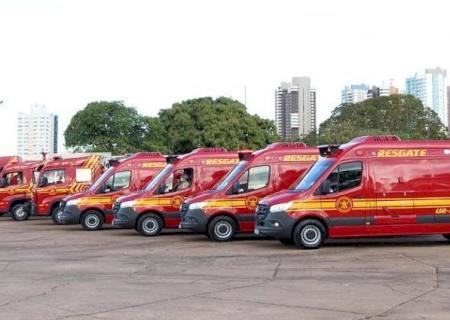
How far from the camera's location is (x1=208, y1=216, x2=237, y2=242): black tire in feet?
56.0

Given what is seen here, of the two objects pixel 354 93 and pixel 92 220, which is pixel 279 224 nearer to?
pixel 92 220

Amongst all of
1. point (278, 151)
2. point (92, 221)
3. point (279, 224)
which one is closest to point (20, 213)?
point (92, 221)

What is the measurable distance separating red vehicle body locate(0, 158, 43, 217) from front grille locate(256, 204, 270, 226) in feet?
50.1

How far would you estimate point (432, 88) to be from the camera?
99875mm

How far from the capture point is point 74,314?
26.1 ft

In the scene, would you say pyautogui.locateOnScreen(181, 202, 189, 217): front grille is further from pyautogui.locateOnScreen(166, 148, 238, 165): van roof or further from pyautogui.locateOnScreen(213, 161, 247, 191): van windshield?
pyautogui.locateOnScreen(166, 148, 238, 165): van roof

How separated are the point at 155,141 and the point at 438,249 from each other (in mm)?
46256

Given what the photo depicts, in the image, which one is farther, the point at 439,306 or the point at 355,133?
the point at 355,133

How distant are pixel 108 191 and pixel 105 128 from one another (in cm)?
4019

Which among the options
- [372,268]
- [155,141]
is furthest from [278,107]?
[372,268]

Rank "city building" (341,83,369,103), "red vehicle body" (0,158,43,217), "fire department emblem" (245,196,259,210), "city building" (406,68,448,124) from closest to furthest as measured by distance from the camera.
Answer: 1. "fire department emblem" (245,196,259,210)
2. "red vehicle body" (0,158,43,217)
3. "city building" (406,68,448,124)
4. "city building" (341,83,369,103)

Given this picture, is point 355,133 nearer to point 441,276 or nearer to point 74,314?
point 441,276

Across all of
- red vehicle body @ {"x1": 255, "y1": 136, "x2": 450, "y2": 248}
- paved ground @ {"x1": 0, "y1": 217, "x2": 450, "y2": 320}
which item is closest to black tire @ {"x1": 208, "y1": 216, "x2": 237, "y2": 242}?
paved ground @ {"x1": 0, "y1": 217, "x2": 450, "y2": 320}

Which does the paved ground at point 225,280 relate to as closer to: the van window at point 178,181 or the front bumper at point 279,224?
the front bumper at point 279,224
